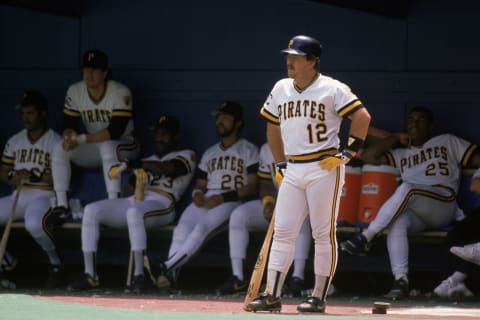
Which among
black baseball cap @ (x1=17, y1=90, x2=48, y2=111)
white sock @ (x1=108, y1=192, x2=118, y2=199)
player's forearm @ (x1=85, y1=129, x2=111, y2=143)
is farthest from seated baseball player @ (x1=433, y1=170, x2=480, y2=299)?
black baseball cap @ (x1=17, y1=90, x2=48, y2=111)

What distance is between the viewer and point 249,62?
919cm

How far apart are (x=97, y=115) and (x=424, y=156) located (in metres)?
2.58

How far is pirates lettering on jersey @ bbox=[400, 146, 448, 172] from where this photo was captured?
8.33 meters

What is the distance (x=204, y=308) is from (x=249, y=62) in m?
3.42

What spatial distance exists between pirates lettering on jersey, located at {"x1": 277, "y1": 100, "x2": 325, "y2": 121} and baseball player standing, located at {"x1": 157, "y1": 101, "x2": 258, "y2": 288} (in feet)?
7.73

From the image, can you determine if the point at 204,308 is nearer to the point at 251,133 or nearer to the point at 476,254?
the point at 476,254

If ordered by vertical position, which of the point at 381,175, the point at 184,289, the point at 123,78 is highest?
the point at 123,78

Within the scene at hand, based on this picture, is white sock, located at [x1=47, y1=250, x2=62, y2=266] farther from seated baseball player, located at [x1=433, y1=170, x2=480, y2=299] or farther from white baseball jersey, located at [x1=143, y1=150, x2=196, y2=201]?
seated baseball player, located at [x1=433, y1=170, x2=480, y2=299]

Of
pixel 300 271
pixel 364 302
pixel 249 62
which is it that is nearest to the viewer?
pixel 364 302

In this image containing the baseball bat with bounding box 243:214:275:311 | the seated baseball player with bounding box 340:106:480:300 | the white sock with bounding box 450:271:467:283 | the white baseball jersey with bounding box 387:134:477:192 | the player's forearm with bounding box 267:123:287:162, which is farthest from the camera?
the white baseball jersey with bounding box 387:134:477:192

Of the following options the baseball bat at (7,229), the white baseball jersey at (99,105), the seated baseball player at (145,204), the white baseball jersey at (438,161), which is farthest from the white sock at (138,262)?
the white baseball jersey at (438,161)

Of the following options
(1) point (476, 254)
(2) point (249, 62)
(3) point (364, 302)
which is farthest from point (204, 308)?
(2) point (249, 62)

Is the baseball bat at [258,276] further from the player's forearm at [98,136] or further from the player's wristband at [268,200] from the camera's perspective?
the player's forearm at [98,136]

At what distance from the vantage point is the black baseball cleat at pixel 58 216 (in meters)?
8.55
